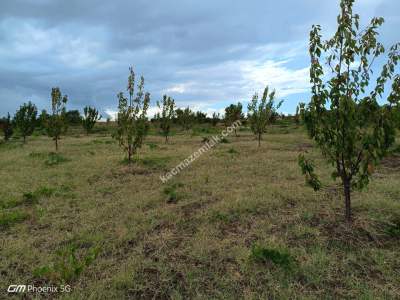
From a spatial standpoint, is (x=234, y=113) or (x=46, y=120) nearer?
(x=46, y=120)

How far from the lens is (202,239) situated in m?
4.53

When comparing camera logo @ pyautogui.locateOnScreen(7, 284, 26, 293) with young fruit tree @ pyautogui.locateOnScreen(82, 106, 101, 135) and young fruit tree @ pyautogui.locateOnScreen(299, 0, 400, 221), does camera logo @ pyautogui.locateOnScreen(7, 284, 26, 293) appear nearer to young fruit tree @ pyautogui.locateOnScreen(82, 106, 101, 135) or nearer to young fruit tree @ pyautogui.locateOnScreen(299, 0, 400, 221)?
young fruit tree @ pyautogui.locateOnScreen(299, 0, 400, 221)

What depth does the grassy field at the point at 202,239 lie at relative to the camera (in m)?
3.39

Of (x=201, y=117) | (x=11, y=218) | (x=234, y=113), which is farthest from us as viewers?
(x=201, y=117)

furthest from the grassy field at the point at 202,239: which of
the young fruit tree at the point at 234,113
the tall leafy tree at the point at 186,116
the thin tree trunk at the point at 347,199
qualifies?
the tall leafy tree at the point at 186,116

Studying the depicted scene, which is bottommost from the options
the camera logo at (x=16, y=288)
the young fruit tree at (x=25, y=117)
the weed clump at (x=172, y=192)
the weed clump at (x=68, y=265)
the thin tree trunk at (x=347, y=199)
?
the camera logo at (x=16, y=288)

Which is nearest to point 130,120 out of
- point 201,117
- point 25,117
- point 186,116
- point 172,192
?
point 172,192

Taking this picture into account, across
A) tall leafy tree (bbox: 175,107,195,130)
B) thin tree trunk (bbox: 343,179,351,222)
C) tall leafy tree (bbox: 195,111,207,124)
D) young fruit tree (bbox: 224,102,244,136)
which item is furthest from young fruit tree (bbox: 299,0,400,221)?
tall leafy tree (bbox: 195,111,207,124)

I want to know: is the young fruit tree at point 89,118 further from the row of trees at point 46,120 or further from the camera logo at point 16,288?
the camera logo at point 16,288

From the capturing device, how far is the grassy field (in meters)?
3.39

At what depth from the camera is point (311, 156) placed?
12477mm

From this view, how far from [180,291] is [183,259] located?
2.31 ft

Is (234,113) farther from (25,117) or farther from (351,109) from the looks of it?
(351,109)

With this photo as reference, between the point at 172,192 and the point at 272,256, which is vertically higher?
the point at 172,192
